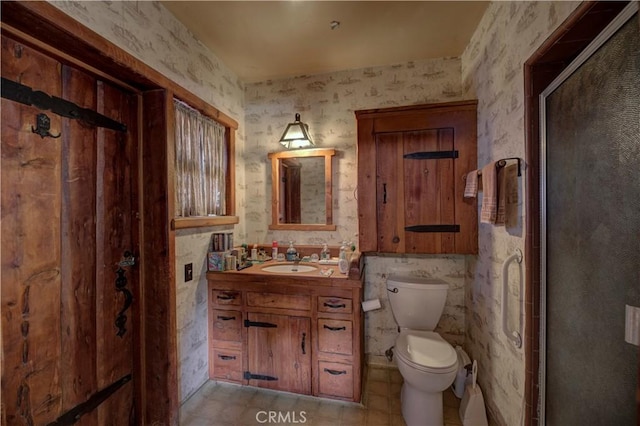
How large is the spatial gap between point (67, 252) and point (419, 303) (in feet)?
7.32

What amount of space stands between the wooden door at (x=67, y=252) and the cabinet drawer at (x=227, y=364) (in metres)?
0.56

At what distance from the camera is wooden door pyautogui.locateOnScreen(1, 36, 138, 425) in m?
1.09

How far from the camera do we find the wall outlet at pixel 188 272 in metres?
1.85

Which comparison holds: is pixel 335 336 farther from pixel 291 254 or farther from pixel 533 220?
pixel 533 220

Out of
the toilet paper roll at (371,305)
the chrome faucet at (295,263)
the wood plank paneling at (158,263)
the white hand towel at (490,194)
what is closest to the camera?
the white hand towel at (490,194)

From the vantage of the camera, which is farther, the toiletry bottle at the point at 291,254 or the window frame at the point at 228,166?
the toiletry bottle at the point at 291,254

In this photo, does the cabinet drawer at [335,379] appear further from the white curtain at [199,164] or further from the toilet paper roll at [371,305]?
the white curtain at [199,164]

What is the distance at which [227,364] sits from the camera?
79.8 inches

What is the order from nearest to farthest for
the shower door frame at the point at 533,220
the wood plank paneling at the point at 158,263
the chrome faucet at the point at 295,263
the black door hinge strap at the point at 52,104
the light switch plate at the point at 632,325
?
1. the light switch plate at the point at 632,325
2. the black door hinge strap at the point at 52,104
3. the shower door frame at the point at 533,220
4. the wood plank paneling at the point at 158,263
5. the chrome faucet at the point at 295,263

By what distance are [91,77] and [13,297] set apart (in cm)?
114

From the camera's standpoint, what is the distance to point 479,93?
1871 mm

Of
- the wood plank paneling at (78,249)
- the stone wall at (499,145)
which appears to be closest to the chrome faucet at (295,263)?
the wood plank paneling at (78,249)

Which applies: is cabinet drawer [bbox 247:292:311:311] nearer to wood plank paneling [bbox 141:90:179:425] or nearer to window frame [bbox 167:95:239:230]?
wood plank paneling [bbox 141:90:179:425]

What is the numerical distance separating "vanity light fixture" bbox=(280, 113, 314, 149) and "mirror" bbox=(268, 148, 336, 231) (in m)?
0.11
